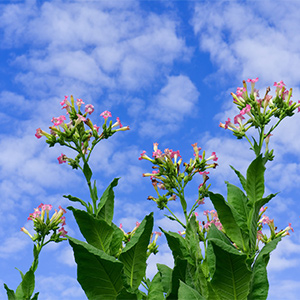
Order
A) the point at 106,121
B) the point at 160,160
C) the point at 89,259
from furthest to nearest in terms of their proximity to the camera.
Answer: the point at 160,160 → the point at 106,121 → the point at 89,259

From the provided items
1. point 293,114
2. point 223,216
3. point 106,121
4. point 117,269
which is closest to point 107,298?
point 117,269

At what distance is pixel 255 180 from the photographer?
4.89 meters

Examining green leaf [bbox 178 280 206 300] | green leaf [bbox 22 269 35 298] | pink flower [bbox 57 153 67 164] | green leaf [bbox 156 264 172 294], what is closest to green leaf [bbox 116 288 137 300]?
green leaf [bbox 178 280 206 300]

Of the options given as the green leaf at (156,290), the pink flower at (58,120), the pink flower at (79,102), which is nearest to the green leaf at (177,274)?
the green leaf at (156,290)

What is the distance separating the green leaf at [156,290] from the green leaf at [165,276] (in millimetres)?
220

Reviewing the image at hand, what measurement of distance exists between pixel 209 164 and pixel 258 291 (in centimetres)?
196

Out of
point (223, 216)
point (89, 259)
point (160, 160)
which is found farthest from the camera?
point (160, 160)

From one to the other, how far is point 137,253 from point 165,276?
0.58 m

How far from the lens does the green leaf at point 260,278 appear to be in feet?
15.1

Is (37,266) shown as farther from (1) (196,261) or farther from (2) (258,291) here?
(2) (258,291)

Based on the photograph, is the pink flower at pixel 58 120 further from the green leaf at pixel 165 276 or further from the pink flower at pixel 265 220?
the pink flower at pixel 265 220

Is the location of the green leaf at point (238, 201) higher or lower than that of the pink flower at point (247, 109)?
lower

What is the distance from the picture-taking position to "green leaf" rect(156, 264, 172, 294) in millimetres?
5016

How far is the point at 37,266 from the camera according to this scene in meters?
6.11
